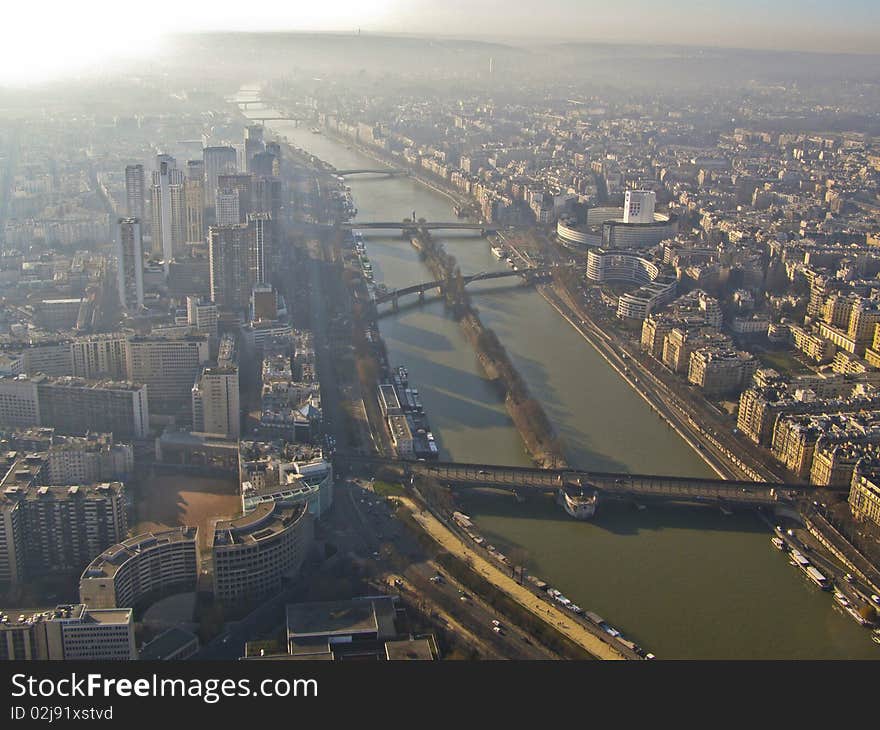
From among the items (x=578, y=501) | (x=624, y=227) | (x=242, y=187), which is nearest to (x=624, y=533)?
(x=578, y=501)

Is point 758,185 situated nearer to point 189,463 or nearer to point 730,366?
point 730,366

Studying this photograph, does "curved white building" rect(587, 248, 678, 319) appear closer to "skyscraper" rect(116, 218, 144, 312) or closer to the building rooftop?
"skyscraper" rect(116, 218, 144, 312)

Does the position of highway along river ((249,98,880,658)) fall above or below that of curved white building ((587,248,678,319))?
below

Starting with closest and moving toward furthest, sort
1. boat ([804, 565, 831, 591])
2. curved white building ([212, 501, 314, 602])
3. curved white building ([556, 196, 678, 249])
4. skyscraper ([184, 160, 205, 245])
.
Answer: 1. curved white building ([212, 501, 314, 602])
2. boat ([804, 565, 831, 591])
3. skyscraper ([184, 160, 205, 245])
4. curved white building ([556, 196, 678, 249])

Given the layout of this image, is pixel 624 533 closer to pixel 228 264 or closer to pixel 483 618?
pixel 483 618

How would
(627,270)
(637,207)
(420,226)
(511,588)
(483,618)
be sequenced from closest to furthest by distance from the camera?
(483,618) → (511,588) → (627,270) → (420,226) → (637,207)

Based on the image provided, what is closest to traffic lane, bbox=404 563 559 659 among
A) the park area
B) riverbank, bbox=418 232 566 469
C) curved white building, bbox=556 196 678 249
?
the park area
